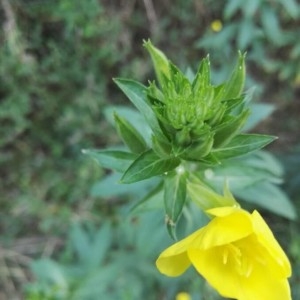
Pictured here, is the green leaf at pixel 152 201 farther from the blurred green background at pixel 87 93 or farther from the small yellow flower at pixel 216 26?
the small yellow flower at pixel 216 26

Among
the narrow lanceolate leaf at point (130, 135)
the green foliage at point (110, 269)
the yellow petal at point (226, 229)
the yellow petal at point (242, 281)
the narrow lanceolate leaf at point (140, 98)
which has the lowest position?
the green foliage at point (110, 269)

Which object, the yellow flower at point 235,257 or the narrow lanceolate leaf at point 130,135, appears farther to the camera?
the narrow lanceolate leaf at point 130,135

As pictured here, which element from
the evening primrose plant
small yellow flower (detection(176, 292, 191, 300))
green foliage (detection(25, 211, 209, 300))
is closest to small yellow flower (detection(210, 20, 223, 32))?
green foliage (detection(25, 211, 209, 300))

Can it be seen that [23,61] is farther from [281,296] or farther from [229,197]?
[281,296]

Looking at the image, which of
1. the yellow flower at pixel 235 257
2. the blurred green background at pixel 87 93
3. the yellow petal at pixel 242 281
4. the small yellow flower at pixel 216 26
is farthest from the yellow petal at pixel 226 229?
the small yellow flower at pixel 216 26

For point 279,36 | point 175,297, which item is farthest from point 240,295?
point 279,36

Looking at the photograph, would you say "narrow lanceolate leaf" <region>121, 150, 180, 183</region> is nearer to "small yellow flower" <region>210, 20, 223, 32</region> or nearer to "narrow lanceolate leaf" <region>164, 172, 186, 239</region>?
"narrow lanceolate leaf" <region>164, 172, 186, 239</region>
